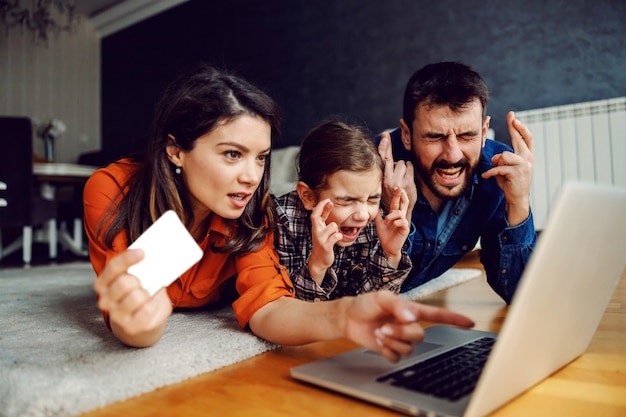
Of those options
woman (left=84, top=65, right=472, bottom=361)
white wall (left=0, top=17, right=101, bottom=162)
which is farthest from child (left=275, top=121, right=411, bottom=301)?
white wall (left=0, top=17, right=101, bottom=162)

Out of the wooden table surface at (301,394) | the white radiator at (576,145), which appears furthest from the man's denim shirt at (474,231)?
the white radiator at (576,145)

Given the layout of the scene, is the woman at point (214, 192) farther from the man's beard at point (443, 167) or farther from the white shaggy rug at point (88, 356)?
the man's beard at point (443, 167)

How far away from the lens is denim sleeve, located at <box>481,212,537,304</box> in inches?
50.8

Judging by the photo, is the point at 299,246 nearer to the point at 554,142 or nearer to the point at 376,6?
the point at 554,142

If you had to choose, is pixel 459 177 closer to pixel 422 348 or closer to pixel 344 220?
pixel 344 220

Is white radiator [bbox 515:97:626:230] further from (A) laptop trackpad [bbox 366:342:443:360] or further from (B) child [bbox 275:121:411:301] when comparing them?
(A) laptop trackpad [bbox 366:342:443:360]

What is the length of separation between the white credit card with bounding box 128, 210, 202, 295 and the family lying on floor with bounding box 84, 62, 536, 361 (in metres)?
0.04

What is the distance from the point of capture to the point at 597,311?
0.82 metres

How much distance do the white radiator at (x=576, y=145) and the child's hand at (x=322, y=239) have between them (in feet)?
5.66

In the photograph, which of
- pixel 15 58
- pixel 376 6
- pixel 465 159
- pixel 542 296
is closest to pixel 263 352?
pixel 542 296

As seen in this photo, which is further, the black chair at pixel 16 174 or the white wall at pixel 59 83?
the white wall at pixel 59 83

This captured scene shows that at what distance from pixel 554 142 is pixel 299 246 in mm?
2030

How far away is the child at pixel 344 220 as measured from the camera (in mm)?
1183

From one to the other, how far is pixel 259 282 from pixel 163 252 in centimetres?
39
